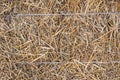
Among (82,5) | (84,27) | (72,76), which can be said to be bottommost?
(72,76)

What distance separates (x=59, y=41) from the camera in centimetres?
190

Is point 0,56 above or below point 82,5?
below

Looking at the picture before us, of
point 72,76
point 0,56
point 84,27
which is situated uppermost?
point 84,27

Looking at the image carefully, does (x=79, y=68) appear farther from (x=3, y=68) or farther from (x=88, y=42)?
(x=3, y=68)

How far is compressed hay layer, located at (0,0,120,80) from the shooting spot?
1.88 metres

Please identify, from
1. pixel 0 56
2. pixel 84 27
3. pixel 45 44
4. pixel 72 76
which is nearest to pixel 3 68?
pixel 0 56

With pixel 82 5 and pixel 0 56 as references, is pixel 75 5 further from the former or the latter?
pixel 0 56

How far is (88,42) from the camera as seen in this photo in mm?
1895

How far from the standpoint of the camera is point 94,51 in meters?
1.89

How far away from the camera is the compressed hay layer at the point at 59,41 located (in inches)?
74.2

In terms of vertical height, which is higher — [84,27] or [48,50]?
Answer: [84,27]

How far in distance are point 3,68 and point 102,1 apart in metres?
0.71

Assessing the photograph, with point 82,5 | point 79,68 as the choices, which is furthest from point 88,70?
point 82,5

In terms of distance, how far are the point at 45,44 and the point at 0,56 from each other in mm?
276
